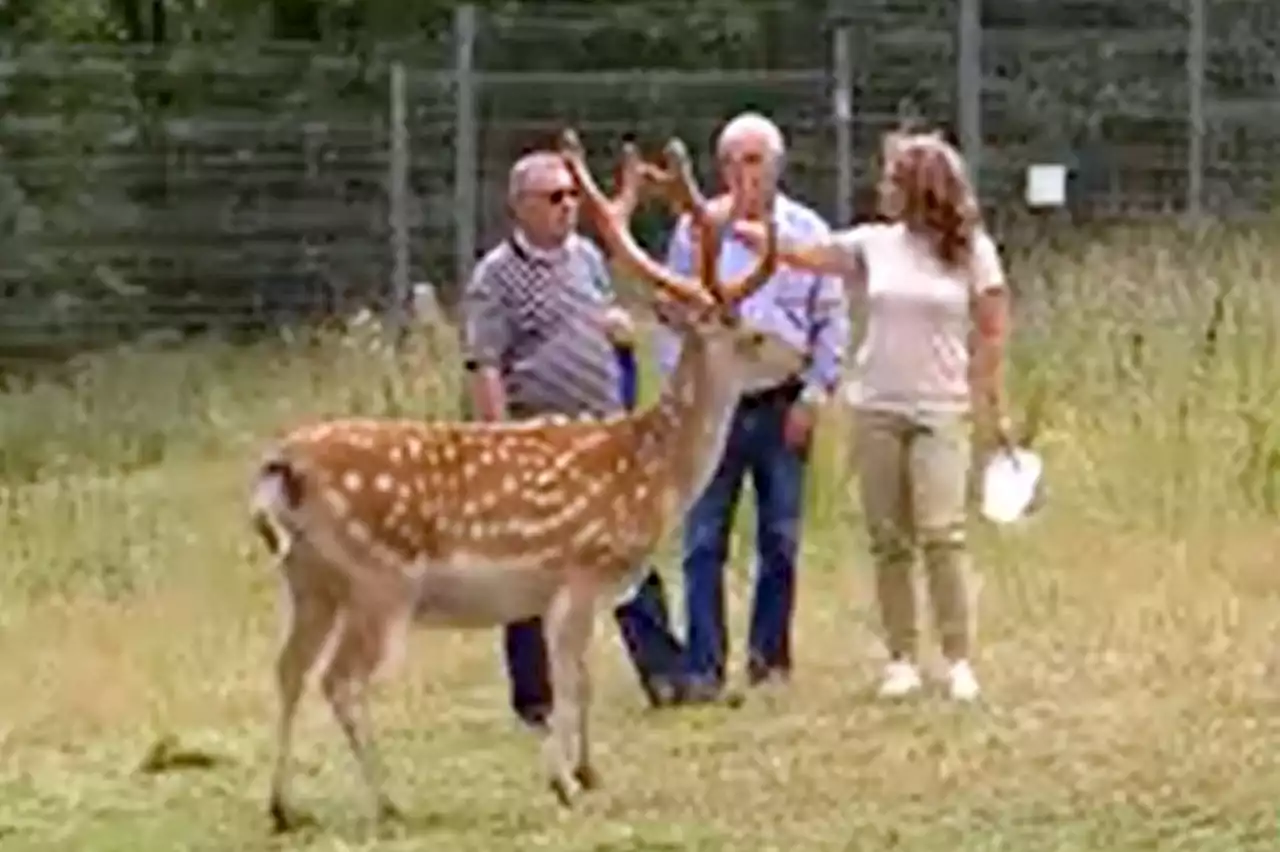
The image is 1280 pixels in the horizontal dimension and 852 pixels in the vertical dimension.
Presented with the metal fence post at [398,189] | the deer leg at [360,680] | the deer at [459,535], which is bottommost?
the metal fence post at [398,189]

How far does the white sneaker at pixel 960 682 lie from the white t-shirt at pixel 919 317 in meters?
0.70

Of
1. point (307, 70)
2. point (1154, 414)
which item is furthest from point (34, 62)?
point (1154, 414)

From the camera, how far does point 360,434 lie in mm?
10359

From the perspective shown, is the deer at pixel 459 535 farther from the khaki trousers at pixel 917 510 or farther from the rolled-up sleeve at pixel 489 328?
the khaki trousers at pixel 917 510

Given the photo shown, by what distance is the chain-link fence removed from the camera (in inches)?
1014

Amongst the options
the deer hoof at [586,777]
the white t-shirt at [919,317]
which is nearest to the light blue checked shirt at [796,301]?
the white t-shirt at [919,317]

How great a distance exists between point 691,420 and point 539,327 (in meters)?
0.80

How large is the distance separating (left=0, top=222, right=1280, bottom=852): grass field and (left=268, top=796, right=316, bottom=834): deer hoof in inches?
2.6

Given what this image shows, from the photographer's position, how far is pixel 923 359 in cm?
1173

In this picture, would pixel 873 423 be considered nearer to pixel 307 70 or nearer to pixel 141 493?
pixel 141 493

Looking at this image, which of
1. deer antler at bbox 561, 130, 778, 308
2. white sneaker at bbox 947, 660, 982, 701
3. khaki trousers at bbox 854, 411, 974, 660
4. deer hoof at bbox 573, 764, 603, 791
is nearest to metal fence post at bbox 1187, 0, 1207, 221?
khaki trousers at bbox 854, 411, 974, 660

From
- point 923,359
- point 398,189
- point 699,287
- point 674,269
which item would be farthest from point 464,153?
point 699,287

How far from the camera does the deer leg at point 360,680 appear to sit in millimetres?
10234

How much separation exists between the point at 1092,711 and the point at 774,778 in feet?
3.96
